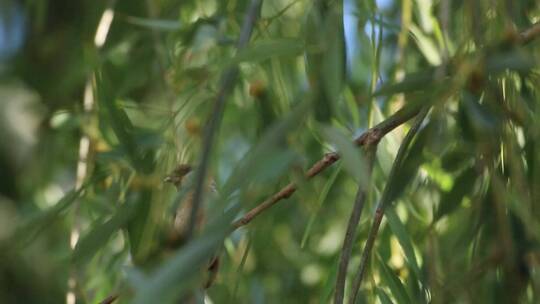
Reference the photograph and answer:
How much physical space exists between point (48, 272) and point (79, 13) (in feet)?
1.56

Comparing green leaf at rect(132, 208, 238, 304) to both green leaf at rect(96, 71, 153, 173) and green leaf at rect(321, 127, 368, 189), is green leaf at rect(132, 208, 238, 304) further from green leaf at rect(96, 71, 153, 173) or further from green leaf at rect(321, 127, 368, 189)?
green leaf at rect(96, 71, 153, 173)

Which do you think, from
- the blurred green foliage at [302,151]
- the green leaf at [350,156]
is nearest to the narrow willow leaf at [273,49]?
the blurred green foliage at [302,151]

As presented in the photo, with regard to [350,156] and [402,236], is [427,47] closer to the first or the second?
[402,236]

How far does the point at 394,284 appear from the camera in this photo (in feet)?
2.78

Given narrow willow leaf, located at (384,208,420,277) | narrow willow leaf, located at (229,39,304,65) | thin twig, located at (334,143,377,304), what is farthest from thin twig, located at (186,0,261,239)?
narrow willow leaf, located at (384,208,420,277)

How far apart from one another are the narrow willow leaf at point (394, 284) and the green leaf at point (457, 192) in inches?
2.1

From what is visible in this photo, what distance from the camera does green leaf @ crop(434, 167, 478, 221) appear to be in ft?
2.77

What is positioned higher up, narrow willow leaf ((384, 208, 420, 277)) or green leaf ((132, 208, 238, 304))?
green leaf ((132, 208, 238, 304))

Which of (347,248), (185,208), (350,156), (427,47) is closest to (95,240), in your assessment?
(185,208)

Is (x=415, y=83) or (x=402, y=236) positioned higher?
(x=415, y=83)

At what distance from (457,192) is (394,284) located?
8 cm

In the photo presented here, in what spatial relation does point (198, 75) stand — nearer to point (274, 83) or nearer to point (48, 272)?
point (274, 83)

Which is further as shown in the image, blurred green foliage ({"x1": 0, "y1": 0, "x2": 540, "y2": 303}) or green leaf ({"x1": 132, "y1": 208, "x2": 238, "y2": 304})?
blurred green foliage ({"x1": 0, "y1": 0, "x2": 540, "y2": 303})

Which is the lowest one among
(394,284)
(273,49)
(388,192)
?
(394,284)
